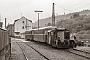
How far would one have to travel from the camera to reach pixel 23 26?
11269 centimetres

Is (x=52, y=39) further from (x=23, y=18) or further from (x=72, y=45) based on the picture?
(x=23, y=18)

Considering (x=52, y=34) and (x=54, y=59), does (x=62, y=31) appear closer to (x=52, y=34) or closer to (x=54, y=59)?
(x=52, y=34)

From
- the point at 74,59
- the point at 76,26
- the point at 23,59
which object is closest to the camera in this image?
the point at 74,59

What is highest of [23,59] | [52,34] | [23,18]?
[23,18]

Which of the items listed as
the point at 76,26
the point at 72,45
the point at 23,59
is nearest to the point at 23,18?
the point at 76,26

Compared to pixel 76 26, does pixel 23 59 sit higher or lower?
lower

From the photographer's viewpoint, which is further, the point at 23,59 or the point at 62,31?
the point at 62,31

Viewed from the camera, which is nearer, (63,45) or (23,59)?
(23,59)

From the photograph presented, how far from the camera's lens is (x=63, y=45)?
27.8 metres

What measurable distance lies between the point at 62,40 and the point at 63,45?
693 mm

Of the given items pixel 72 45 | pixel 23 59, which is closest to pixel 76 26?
pixel 72 45

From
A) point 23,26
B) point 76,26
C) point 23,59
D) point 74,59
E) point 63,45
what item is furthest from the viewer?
point 23,26

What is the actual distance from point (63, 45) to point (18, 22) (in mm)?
87660

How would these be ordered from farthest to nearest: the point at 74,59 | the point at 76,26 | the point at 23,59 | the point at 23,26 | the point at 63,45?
the point at 23,26, the point at 76,26, the point at 63,45, the point at 23,59, the point at 74,59
